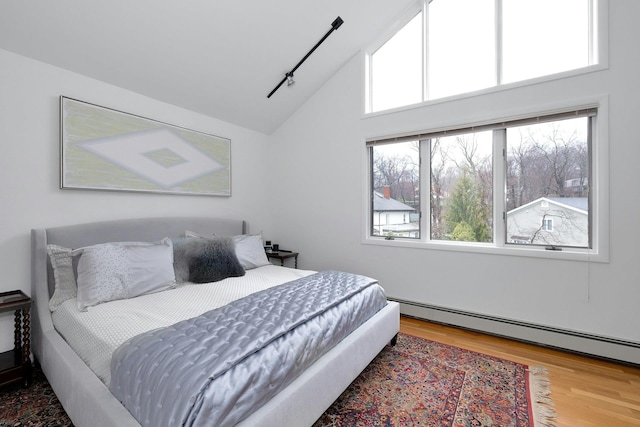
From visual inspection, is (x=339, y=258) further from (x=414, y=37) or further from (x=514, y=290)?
(x=414, y=37)

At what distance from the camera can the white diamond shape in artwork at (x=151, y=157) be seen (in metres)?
2.54

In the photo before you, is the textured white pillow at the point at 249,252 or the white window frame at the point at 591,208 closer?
the white window frame at the point at 591,208

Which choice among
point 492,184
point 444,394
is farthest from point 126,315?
point 492,184

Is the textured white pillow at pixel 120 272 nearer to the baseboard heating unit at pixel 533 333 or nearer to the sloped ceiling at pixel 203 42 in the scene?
the sloped ceiling at pixel 203 42

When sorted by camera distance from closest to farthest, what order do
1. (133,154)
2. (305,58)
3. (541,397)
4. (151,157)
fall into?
(541,397)
(133,154)
(151,157)
(305,58)

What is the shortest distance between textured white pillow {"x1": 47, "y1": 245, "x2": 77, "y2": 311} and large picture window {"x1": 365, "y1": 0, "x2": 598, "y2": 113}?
10.5 feet

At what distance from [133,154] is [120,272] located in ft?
3.94

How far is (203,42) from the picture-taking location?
2639 millimetres

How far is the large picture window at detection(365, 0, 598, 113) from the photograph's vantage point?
250cm

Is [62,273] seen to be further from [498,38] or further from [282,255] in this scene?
[498,38]

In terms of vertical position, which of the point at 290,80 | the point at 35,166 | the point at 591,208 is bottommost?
the point at 591,208

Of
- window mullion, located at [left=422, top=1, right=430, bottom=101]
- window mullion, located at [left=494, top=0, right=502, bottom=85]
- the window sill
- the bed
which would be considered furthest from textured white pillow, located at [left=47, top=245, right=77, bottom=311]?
window mullion, located at [left=494, top=0, right=502, bottom=85]

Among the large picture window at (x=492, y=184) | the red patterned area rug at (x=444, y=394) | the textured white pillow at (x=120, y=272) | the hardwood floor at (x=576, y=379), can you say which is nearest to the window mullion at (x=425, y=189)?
the large picture window at (x=492, y=184)

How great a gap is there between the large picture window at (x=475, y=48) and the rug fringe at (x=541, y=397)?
2.46 metres
